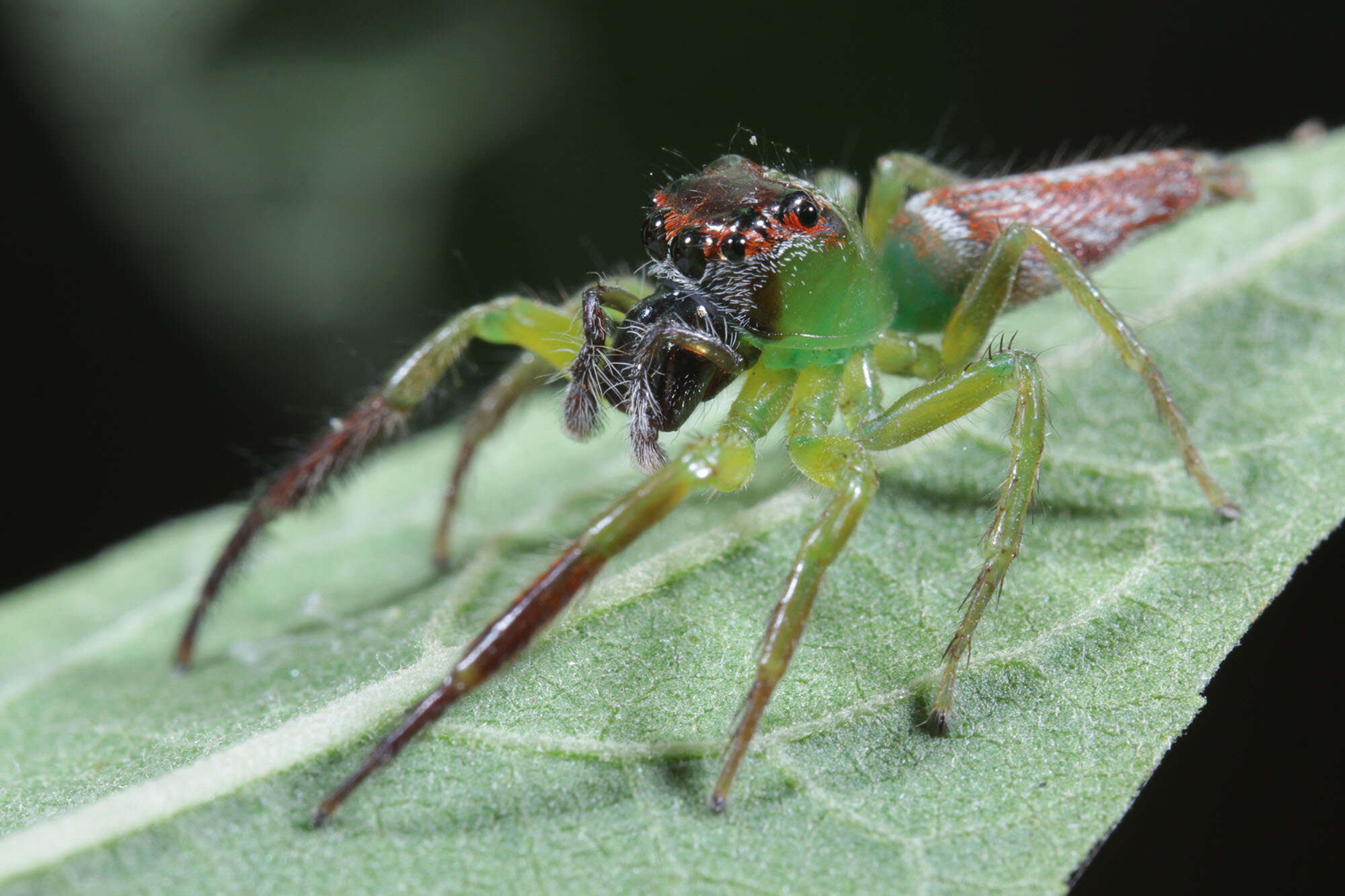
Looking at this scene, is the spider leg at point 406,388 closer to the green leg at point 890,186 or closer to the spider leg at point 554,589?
the spider leg at point 554,589

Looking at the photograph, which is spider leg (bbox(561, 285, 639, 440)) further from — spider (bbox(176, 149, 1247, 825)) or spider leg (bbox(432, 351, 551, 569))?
spider leg (bbox(432, 351, 551, 569))

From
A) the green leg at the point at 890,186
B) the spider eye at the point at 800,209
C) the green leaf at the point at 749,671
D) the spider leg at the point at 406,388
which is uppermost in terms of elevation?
the spider eye at the point at 800,209

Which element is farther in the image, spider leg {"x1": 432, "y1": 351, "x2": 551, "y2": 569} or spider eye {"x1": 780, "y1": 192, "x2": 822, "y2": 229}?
spider leg {"x1": 432, "y1": 351, "x2": 551, "y2": 569}

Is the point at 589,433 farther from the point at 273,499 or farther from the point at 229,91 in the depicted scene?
the point at 229,91

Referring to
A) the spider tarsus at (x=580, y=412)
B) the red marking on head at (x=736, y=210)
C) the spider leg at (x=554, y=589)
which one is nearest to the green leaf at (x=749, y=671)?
the spider leg at (x=554, y=589)

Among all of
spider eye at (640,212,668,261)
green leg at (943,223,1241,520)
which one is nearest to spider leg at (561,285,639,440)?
spider eye at (640,212,668,261)

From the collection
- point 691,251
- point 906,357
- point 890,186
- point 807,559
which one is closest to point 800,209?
point 691,251

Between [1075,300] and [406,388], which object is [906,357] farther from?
[406,388]
